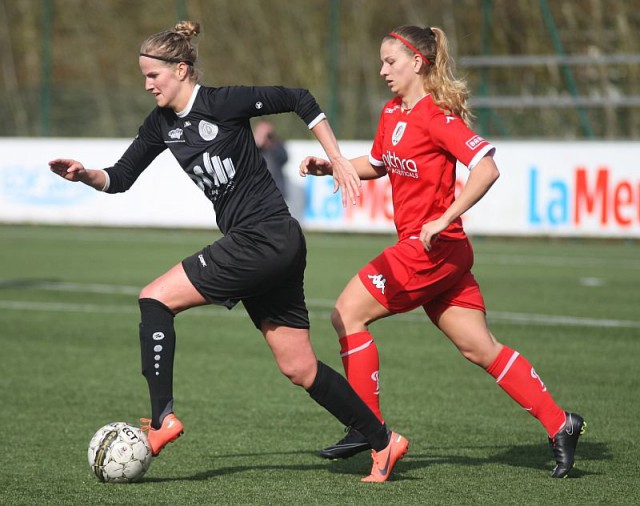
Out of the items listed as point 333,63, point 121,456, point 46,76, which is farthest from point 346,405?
point 46,76

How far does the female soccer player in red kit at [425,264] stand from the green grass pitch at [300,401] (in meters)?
0.39

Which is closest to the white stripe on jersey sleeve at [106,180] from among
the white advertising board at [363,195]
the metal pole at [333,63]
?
the white advertising board at [363,195]

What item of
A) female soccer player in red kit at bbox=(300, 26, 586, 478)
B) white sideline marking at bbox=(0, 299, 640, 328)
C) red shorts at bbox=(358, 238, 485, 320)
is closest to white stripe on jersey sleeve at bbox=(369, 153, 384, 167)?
female soccer player in red kit at bbox=(300, 26, 586, 478)

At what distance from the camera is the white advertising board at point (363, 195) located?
62.4 feet

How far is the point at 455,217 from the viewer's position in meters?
5.27

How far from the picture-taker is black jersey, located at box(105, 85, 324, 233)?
5.29 meters

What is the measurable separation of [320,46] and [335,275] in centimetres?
1271

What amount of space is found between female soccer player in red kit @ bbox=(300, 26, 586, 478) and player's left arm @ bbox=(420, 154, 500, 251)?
21 cm

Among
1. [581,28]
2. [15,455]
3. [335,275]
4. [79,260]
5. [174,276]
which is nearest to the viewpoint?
[174,276]

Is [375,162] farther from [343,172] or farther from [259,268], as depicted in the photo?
[259,268]

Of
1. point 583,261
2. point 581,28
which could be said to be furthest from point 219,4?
point 583,261

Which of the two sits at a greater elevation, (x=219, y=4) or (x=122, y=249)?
(x=219, y=4)

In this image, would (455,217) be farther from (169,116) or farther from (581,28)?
(581,28)

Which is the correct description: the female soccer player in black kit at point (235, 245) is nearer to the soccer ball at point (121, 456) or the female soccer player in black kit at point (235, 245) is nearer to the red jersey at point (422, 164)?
the soccer ball at point (121, 456)
